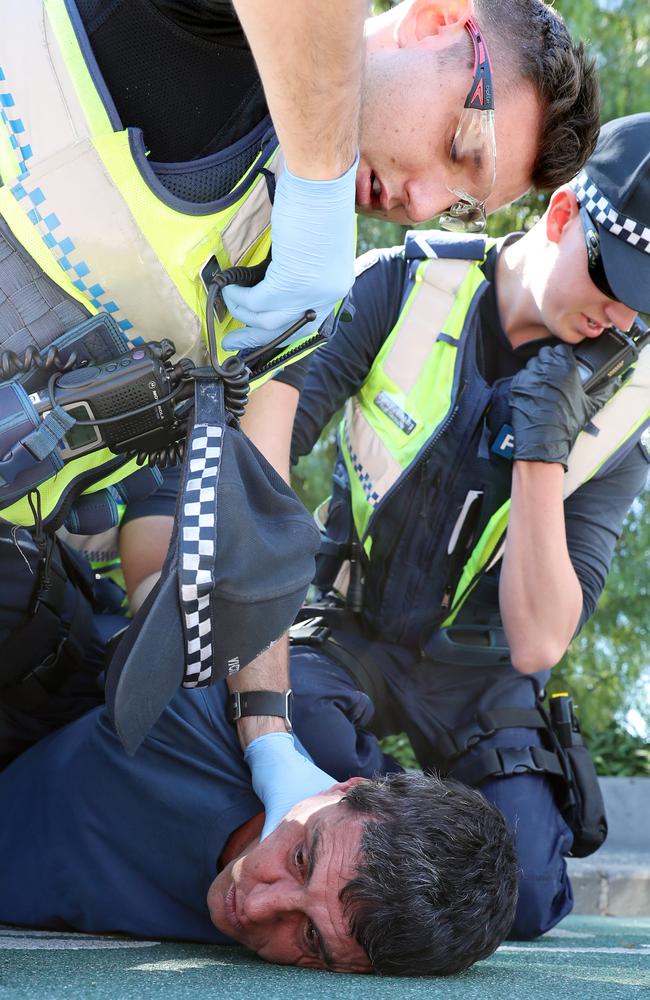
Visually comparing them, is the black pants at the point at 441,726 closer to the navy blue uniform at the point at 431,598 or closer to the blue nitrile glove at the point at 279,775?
the navy blue uniform at the point at 431,598

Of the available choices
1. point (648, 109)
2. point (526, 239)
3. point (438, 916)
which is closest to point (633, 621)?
point (648, 109)

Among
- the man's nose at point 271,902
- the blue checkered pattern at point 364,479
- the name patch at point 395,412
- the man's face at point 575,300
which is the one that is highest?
the man's face at point 575,300

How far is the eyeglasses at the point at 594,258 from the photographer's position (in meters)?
2.71

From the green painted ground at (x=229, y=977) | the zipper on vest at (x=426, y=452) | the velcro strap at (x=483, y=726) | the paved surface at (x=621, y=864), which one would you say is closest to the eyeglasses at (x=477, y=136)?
the zipper on vest at (x=426, y=452)

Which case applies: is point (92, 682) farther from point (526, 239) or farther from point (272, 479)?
point (526, 239)

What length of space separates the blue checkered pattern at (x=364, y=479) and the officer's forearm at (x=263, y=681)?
2.02 feet

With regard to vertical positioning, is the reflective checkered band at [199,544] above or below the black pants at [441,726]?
above

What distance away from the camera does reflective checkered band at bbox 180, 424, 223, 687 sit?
62.4 inches

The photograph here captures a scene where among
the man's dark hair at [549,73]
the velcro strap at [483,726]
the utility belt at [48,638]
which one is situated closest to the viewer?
the man's dark hair at [549,73]

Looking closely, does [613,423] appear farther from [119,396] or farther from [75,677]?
[119,396]

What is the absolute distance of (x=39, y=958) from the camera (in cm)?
168

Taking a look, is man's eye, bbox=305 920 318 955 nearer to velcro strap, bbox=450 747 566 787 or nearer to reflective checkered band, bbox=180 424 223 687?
reflective checkered band, bbox=180 424 223 687

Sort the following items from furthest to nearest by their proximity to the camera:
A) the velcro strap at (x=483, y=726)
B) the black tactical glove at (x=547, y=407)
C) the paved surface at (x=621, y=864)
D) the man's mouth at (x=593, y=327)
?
the paved surface at (x=621, y=864), the velcro strap at (x=483, y=726), the man's mouth at (x=593, y=327), the black tactical glove at (x=547, y=407)

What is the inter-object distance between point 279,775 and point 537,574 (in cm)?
96
